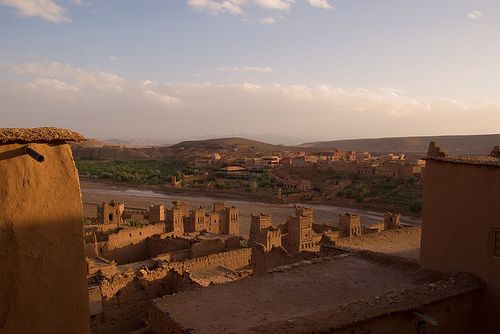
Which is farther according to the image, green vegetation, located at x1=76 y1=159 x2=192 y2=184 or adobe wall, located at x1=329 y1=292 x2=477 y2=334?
green vegetation, located at x1=76 y1=159 x2=192 y2=184

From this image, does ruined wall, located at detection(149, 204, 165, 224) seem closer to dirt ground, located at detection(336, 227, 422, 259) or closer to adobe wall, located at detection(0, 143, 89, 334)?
dirt ground, located at detection(336, 227, 422, 259)

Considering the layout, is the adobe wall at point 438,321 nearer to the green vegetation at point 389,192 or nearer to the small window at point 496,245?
the small window at point 496,245

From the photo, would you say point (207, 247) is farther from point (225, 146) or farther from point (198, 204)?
point (225, 146)

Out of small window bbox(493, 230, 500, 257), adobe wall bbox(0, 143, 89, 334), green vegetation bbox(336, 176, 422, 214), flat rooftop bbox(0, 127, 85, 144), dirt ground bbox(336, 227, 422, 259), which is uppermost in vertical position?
flat rooftop bbox(0, 127, 85, 144)

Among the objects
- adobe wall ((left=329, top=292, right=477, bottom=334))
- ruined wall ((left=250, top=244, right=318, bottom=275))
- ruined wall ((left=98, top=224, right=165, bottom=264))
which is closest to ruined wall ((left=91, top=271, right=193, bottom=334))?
ruined wall ((left=250, top=244, right=318, bottom=275))

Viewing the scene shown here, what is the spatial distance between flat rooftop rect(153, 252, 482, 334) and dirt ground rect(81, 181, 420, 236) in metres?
21.8

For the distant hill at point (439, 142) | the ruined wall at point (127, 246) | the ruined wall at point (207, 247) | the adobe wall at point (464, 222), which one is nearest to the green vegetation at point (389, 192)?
the ruined wall at point (207, 247)

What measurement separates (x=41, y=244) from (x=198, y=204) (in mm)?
42257

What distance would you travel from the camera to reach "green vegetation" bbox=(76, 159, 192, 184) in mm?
61781

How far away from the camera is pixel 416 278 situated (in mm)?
7531

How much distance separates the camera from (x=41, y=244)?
315 centimetres

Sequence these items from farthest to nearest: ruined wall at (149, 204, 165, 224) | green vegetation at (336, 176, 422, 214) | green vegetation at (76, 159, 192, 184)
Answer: green vegetation at (76, 159, 192, 184) → green vegetation at (336, 176, 422, 214) → ruined wall at (149, 204, 165, 224)

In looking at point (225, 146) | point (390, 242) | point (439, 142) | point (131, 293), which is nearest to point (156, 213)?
point (390, 242)

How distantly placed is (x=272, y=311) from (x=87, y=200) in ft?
139
